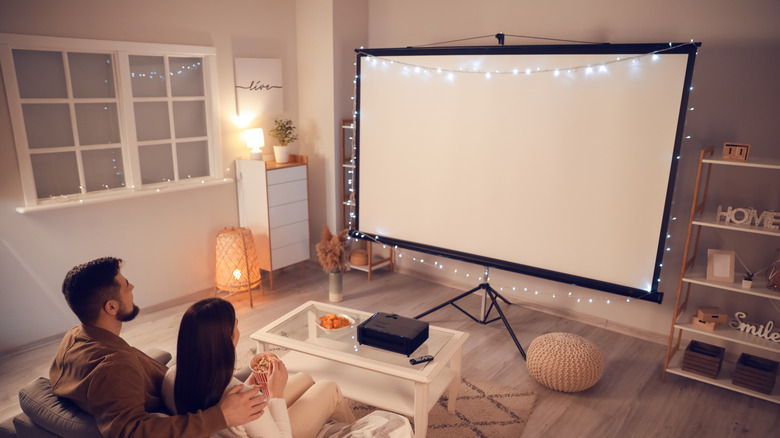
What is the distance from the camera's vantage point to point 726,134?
10.2ft

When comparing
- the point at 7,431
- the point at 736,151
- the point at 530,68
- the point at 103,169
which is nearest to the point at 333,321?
the point at 7,431

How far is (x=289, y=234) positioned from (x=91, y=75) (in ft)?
6.18

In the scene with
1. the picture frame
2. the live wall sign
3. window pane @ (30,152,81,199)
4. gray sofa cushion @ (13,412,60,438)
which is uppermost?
the live wall sign

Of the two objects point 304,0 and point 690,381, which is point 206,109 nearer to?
point 304,0

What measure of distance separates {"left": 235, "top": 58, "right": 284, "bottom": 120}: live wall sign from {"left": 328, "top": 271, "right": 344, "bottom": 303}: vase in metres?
1.51

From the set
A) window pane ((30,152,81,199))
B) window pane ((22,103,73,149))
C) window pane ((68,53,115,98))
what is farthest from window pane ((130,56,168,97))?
window pane ((30,152,81,199))

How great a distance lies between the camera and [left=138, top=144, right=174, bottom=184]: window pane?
12.5 ft

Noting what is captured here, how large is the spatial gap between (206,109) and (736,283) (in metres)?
3.81

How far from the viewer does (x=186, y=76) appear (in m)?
3.97

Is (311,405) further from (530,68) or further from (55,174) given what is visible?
(55,174)

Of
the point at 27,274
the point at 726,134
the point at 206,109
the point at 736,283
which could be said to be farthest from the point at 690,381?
the point at 27,274

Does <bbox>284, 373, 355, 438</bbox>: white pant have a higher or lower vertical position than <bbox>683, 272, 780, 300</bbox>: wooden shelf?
lower

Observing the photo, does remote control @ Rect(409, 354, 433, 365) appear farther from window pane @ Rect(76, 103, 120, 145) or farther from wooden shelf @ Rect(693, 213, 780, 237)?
window pane @ Rect(76, 103, 120, 145)

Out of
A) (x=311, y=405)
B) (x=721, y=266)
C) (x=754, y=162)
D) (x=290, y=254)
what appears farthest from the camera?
(x=290, y=254)
